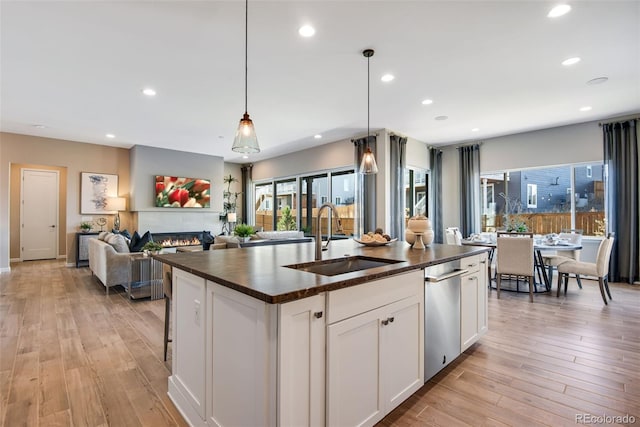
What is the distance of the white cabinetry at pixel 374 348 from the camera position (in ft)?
4.75

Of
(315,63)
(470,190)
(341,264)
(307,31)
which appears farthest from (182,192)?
(470,190)

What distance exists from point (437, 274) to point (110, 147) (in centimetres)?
813

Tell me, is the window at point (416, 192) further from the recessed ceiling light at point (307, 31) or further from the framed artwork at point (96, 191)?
the framed artwork at point (96, 191)

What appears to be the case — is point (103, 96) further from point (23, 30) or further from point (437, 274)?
point (437, 274)

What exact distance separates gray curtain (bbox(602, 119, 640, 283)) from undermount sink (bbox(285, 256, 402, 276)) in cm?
548

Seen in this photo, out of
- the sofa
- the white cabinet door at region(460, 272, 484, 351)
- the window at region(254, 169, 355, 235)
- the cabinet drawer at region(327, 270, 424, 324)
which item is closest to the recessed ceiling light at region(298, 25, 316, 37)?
the cabinet drawer at region(327, 270, 424, 324)

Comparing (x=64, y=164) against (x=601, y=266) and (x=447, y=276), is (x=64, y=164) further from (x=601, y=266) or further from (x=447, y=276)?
(x=601, y=266)

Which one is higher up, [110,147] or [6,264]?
[110,147]

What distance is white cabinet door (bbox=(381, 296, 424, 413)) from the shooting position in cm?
174

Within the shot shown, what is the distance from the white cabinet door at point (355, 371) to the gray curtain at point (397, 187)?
14.8ft

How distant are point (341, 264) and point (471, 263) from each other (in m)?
1.16

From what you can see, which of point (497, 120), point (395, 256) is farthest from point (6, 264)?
point (497, 120)

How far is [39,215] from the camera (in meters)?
7.82

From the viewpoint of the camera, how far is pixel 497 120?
5.43 metres
